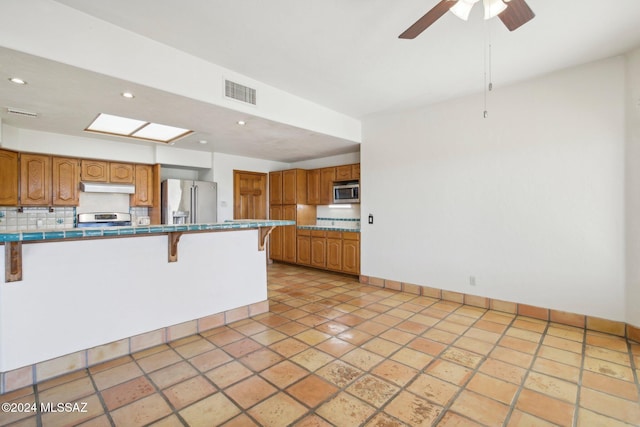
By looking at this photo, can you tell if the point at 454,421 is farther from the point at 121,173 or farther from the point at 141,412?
the point at 121,173

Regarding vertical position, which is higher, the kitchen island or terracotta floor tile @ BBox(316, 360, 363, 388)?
the kitchen island

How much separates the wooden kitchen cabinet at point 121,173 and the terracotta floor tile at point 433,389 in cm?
516

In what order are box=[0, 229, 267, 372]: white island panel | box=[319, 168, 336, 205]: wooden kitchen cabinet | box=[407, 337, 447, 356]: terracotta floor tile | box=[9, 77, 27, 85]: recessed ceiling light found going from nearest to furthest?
box=[0, 229, 267, 372]: white island panel, box=[9, 77, 27, 85]: recessed ceiling light, box=[407, 337, 447, 356]: terracotta floor tile, box=[319, 168, 336, 205]: wooden kitchen cabinet

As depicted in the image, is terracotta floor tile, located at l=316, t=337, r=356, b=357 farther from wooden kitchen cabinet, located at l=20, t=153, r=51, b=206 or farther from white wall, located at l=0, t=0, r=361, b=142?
wooden kitchen cabinet, located at l=20, t=153, r=51, b=206

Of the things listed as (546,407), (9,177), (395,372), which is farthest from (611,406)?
(9,177)

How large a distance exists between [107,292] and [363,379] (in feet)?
6.94

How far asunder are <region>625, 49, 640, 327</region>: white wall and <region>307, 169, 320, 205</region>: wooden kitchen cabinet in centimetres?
433

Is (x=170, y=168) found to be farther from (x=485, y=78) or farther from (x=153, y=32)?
(x=485, y=78)

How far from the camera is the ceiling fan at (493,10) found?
1.64 meters

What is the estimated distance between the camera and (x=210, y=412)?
1.74m

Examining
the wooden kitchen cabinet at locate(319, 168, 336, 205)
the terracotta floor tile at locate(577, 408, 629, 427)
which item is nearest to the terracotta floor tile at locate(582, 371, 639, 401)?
the terracotta floor tile at locate(577, 408, 629, 427)

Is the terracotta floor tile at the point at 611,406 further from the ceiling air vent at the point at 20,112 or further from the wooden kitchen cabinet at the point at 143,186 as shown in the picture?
the wooden kitchen cabinet at the point at 143,186

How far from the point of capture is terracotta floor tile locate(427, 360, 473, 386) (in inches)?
82.2

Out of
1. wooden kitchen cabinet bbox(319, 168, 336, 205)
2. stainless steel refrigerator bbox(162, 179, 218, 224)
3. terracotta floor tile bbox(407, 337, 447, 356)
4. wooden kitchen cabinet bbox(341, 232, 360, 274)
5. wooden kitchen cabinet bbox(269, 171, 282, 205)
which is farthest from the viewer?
wooden kitchen cabinet bbox(269, 171, 282, 205)
